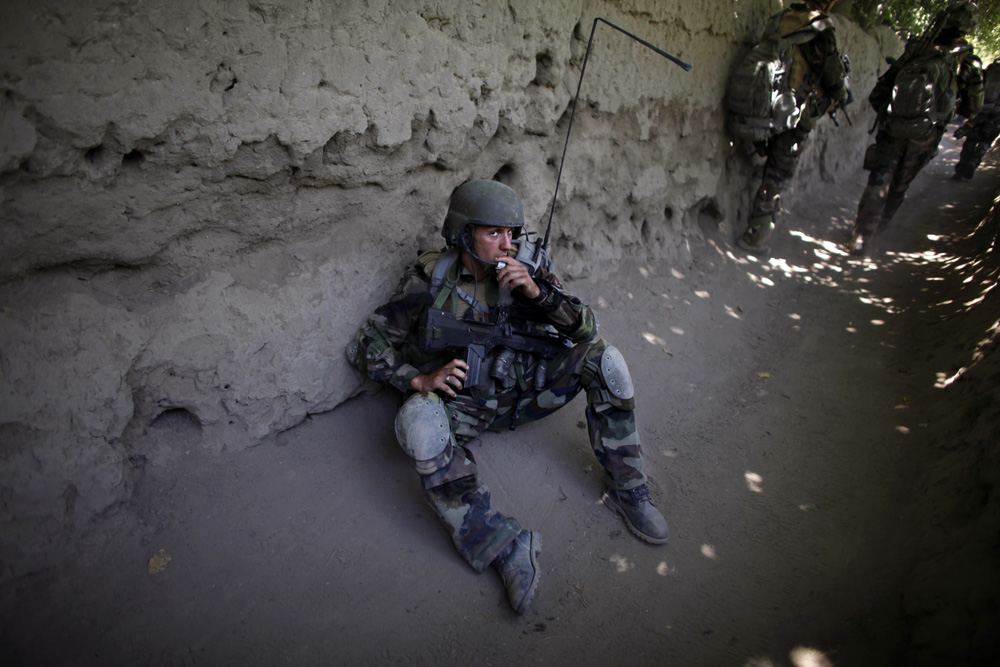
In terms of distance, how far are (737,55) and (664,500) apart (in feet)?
Result: 14.5

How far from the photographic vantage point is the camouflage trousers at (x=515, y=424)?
2.27 meters

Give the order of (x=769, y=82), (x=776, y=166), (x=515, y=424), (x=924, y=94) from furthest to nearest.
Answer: (x=776, y=166), (x=924, y=94), (x=769, y=82), (x=515, y=424)

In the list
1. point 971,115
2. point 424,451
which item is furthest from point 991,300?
point 424,451

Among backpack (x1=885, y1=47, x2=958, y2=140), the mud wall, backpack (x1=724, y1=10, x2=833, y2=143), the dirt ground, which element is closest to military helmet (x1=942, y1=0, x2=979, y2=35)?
backpack (x1=885, y1=47, x2=958, y2=140)

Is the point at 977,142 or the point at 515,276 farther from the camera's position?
the point at 977,142

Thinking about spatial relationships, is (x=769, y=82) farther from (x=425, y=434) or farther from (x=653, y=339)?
(x=425, y=434)

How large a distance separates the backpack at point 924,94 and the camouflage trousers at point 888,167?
17 centimetres

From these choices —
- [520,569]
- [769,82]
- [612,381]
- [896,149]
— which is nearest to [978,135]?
[896,149]

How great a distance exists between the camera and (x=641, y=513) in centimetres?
256

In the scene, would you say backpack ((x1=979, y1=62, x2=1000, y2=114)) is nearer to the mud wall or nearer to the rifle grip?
the mud wall

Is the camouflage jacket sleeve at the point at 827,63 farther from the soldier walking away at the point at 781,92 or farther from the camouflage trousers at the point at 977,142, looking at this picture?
the camouflage trousers at the point at 977,142

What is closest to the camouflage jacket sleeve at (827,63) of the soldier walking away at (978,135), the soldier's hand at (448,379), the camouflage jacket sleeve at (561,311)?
the soldier walking away at (978,135)

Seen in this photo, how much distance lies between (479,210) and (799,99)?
4.56 metres

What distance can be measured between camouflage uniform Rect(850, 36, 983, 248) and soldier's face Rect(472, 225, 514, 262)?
17.3 feet
